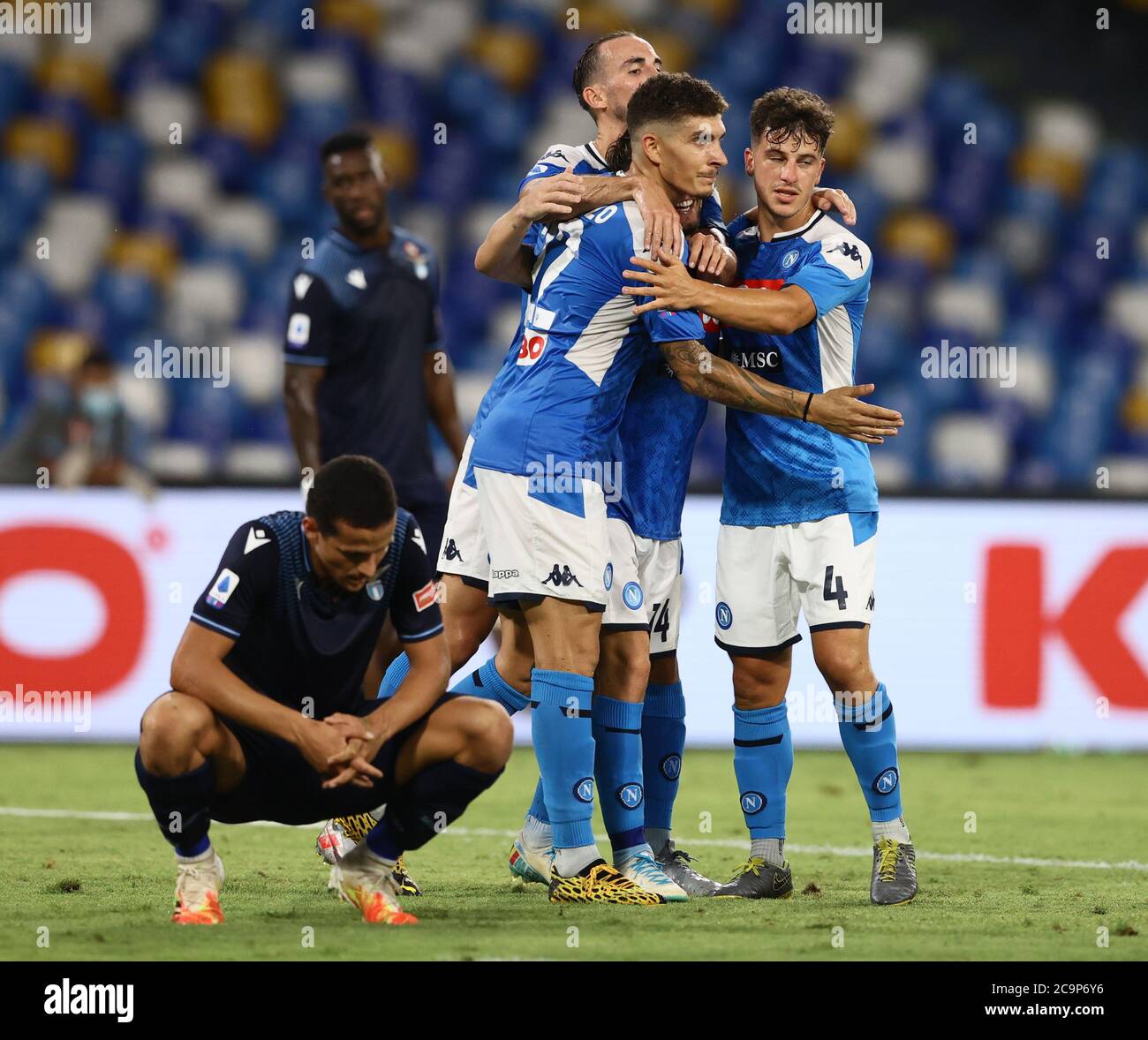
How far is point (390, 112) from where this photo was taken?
12250mm

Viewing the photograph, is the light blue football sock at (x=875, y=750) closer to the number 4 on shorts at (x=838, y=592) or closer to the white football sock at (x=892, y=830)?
the white football sock at (x=892, y=830)

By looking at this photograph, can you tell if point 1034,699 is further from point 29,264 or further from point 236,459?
point 29,264

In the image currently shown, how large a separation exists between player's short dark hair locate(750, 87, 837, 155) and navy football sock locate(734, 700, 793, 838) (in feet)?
5.46

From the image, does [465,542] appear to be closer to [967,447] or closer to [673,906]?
[673,906]

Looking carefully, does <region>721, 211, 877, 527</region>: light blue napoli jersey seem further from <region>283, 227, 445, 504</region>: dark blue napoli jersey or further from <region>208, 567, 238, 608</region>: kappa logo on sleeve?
<region>283, 227, 445, 504</region>: dark blue napoli jersey

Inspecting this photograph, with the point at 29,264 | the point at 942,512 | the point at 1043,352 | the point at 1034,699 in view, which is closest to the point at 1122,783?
the point at 1034,699

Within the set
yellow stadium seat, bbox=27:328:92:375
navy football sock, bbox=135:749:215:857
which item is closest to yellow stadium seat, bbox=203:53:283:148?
yellow stadium seat, bbox=27:328:92:375

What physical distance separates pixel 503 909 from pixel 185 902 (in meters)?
0.86

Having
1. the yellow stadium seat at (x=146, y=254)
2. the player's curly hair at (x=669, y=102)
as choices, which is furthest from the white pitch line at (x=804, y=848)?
the yellow stadium seat at (x=146, y=254)

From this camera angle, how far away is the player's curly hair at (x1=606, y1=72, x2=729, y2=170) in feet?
16.4

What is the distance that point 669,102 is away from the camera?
5016 millimetres

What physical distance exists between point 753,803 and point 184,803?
177cm

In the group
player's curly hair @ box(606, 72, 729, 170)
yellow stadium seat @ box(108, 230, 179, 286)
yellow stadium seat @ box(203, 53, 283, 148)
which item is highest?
yellow stadium seat @ box(203, 53, 283, 148)

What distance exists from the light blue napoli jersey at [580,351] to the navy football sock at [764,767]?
0.89 metres
